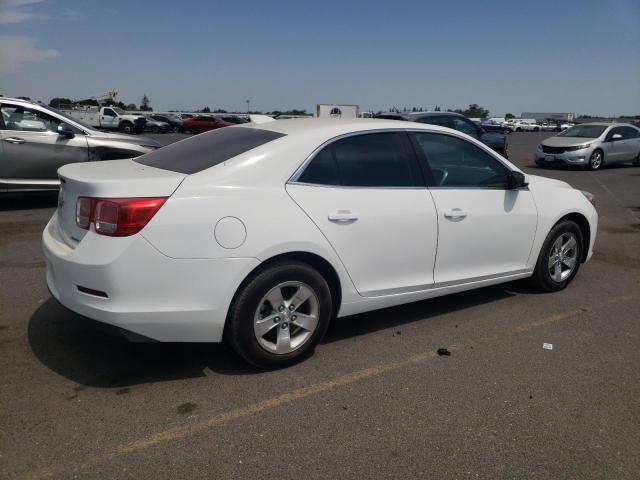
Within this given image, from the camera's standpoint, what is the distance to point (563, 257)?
5.28 m

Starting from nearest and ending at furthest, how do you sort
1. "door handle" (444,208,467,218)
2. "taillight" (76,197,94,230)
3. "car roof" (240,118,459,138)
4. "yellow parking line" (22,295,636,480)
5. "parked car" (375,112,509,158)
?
"yellow parking line" (22,295,636,480)
"taillight" (76,197,94,230)
"car roof" (240,118,459,138)
"door handle" (444,208,467,218)
"parked car" (375,112,509,158)

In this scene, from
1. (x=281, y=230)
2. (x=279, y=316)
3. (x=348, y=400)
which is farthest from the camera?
(x=279, y=316)

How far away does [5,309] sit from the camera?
4461mm

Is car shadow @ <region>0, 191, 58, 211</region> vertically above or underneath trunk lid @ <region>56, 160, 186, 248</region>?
underneath

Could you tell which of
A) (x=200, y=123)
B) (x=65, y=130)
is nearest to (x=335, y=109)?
(x=65, y=130)

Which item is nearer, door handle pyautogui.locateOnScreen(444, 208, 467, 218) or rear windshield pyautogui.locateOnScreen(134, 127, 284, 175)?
rear windshield pyautogui.locateOnScreen(134, 127, 284, 175)

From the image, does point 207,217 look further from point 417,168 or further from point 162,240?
point 417,168

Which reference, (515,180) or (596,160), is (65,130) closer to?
(515,180)

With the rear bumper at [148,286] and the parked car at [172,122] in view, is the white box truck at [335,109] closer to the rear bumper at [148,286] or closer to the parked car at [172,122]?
the rear bumper at [148,286]

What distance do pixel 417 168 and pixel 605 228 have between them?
18.8 feet

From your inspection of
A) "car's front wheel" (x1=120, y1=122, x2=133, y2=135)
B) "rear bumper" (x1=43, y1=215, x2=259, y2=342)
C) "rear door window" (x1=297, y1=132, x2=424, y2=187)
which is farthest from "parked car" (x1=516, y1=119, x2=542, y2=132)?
"rear bumper" (x1=43, y1=215, x2=259, y2=342)

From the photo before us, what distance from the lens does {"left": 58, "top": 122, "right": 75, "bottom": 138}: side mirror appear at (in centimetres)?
854

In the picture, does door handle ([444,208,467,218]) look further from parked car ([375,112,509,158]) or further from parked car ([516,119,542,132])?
parked car ([516,119,542,132])

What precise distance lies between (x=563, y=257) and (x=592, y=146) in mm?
13368
